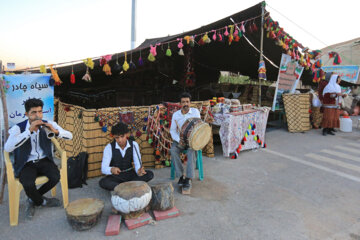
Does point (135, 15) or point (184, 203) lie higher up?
point (135, 15)

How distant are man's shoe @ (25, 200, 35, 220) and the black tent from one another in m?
3.03

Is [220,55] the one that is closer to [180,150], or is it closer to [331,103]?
[331,103]

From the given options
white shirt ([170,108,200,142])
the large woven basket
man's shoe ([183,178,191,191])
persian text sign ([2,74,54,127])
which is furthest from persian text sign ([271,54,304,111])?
persian text sign ([2,74,54,127])

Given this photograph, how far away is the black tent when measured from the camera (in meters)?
5.55

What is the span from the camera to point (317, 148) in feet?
17.1

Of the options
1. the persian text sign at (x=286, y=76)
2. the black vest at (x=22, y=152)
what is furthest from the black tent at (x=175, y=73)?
the black vest at (x=22, y=152)

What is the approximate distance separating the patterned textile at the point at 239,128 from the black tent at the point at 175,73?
1.78m

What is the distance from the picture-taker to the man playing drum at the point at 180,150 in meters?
3.10

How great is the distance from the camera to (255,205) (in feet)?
9.00

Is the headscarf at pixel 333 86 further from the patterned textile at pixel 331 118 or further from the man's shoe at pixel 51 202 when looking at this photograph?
the man's shoe at pixel 51 202

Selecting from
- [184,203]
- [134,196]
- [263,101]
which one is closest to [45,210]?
[134,196]

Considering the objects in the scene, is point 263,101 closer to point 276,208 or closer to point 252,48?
point 252,48

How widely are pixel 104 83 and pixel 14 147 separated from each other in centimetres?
407

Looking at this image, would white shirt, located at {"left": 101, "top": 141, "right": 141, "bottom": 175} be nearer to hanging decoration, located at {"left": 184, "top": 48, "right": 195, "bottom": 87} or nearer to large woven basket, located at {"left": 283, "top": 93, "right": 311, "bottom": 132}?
hanging decoration, located at {"left": 184, "top": 48, "right": 195, "bottom": 87}
